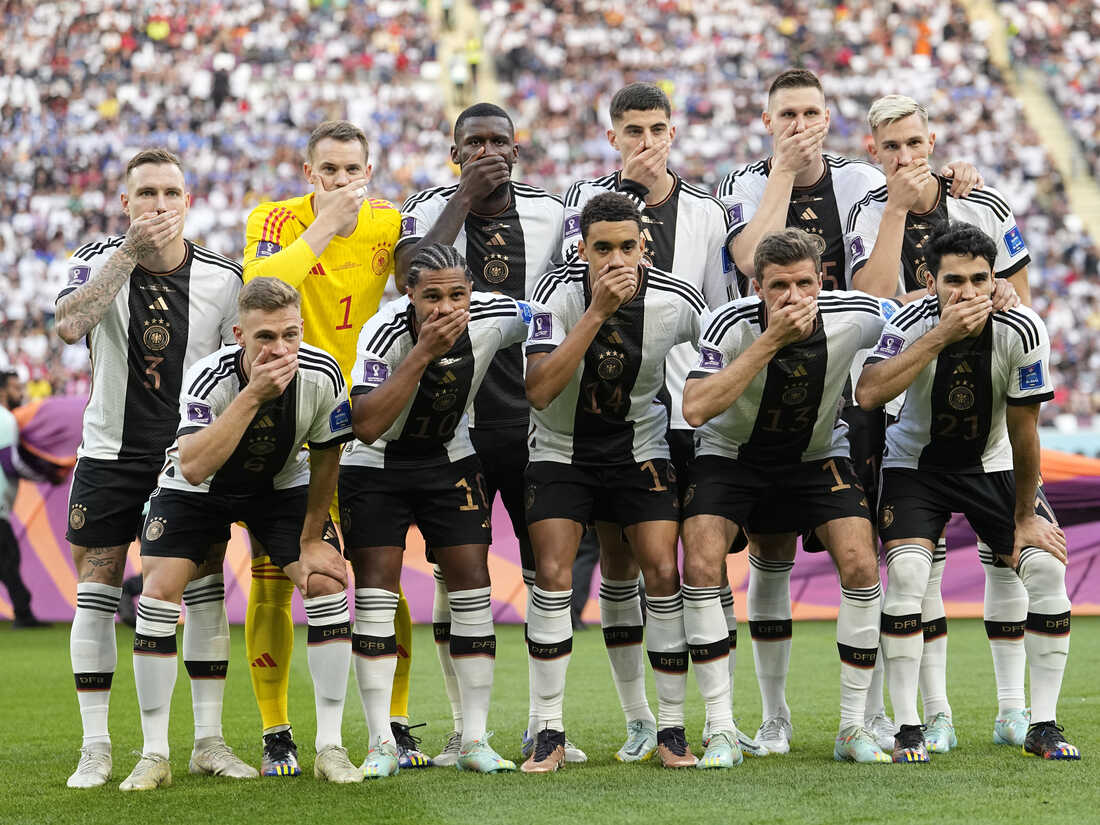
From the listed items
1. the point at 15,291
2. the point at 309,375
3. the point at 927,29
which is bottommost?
the point at 309,375

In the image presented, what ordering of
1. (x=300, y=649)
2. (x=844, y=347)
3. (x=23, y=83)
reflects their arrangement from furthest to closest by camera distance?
(x=23, y=83)
(x=300, y=649)
(x=844, y=347)

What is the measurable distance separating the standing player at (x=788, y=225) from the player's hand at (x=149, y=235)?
235 centimetres

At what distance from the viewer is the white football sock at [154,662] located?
5227mm

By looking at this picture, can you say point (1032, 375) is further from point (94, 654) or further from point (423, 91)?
point (423, 91)

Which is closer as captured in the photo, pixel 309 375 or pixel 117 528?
pixel 309 375

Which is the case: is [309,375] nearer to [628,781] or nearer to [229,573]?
[628,781]

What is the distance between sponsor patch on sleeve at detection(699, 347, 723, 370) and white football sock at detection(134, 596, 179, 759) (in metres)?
2.18

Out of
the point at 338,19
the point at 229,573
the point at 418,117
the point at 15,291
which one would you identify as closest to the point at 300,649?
the point at 229,573

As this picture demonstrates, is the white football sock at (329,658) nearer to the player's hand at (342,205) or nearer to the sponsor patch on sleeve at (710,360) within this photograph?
the player's hand at (342,205)

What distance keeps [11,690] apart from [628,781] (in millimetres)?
4743

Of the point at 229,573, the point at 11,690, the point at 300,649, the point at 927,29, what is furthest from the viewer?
the point at 927,29

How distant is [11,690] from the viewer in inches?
328

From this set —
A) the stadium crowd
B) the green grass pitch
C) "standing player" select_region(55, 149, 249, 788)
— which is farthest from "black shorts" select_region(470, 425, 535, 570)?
the stadium crowd

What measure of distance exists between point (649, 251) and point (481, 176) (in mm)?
775
